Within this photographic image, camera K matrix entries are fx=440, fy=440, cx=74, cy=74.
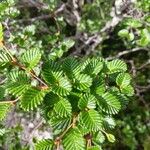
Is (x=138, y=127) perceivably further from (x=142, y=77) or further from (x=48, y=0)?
(x=48, y=0)

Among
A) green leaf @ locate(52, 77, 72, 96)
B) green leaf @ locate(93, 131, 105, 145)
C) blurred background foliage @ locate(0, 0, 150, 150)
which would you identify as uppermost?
blurred background foliage @ locate(0, 0, 150, 150)

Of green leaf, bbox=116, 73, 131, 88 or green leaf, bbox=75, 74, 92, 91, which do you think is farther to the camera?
green leaf, bbox=116, 73, 131, 88

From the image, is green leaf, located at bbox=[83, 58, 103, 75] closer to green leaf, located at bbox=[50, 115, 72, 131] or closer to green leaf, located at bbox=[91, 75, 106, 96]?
green leaf, located at bbox=[91, 75, 106, 96]

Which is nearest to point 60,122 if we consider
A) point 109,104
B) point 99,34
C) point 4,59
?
point 109,104

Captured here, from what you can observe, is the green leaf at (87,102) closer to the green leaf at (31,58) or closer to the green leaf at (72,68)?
the green leaf at (72,68)

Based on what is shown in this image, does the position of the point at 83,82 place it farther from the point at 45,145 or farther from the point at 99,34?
the point at 99,34

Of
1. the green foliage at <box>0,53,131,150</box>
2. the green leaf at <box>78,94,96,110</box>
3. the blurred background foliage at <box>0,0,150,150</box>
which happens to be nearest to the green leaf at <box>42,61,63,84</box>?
the green foliage at <box>0,53,131,150</box>

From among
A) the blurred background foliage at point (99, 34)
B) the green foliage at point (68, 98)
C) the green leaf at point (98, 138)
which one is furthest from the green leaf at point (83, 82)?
the blurred background foliage at point (99, 34)
